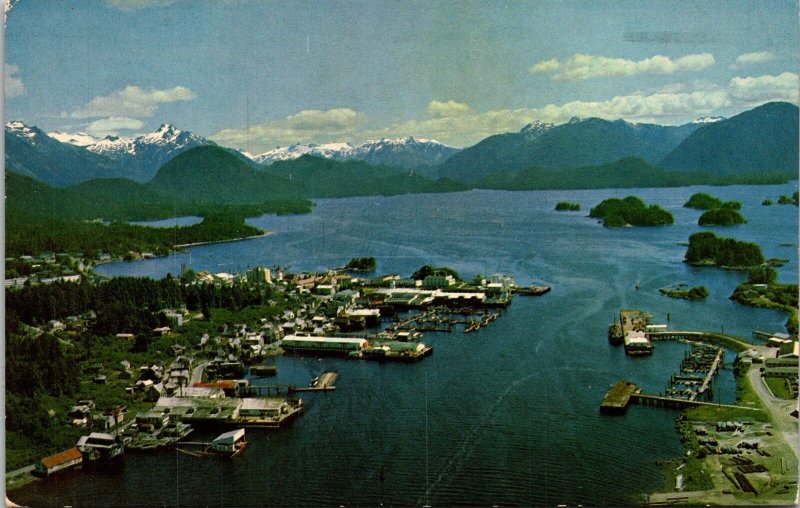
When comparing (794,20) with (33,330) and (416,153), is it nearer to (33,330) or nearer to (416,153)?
(416,153)

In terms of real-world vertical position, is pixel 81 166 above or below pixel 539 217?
above

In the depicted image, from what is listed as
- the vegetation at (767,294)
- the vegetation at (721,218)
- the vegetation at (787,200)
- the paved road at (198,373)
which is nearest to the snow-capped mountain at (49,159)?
the paved road at (198,373)

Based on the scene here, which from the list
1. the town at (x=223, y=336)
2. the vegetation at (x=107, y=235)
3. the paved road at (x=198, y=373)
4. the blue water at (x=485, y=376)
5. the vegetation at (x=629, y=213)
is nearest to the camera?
the blue water at (x=485, y=376)

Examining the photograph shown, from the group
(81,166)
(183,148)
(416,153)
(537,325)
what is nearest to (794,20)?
(537,325)

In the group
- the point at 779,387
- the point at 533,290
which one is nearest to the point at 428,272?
the point at 533,290

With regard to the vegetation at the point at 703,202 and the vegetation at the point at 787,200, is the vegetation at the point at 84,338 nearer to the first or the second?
the vegetation at the point at 703,202

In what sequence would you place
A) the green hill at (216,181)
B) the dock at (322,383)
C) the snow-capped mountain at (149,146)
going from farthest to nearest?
1. the green hill at (216,181)
2. the snow-capped mountain at (149,146)
3. the dock at (322,383)

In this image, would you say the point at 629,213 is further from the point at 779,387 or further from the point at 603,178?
the point at 779,387
